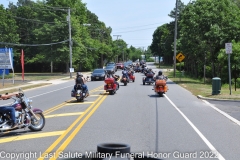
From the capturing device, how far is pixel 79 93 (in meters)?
20.3

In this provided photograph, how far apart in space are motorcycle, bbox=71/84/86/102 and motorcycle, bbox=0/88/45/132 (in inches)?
327

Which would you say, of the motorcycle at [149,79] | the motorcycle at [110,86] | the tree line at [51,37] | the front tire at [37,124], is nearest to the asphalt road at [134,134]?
the front tire at [37,124]

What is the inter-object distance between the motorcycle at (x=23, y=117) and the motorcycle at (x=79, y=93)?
8.30 m

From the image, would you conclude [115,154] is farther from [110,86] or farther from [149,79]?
[149,79]

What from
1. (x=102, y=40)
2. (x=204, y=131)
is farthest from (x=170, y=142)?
(x=102, y=40)

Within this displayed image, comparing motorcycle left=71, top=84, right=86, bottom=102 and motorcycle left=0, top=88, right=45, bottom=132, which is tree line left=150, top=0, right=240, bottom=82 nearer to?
motorcycle left=71, top=84, right=86, bottom=102

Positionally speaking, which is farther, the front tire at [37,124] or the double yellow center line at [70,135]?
the front tire at [37,124]

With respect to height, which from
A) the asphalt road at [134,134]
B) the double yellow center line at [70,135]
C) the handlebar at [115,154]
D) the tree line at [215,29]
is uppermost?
the tree line at [215,29]

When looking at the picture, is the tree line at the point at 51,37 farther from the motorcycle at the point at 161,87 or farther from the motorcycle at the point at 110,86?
the motorcycle at the point at 161,87

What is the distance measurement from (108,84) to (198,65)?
34.0m

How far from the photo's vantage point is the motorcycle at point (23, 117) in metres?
11.0

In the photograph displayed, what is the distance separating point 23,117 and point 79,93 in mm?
8904

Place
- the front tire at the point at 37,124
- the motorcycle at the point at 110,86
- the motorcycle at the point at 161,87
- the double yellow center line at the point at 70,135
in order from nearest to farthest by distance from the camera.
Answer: the double yellow center line at the point at 70,135
the front tire at the point at 37,124
the motorcycle at the point at 161,87
the motorcycle at the point at 110,86

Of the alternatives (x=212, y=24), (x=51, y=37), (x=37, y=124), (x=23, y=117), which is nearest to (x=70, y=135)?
(x=37, y=124)
